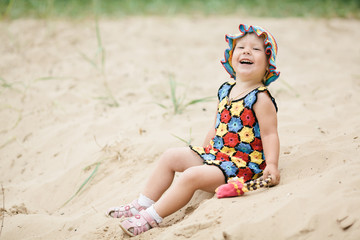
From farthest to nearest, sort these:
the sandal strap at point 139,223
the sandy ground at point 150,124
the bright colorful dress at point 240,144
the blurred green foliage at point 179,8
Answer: the blurred green foliage at point 179,8
the bright colorful dress at point 240,144
the sandal strap at point 139,223
the sandy ground at point 150,124

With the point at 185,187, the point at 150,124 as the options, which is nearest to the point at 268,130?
the point at 185,187

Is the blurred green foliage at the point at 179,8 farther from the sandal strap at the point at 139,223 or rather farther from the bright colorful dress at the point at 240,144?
the sandal strap at the point at 139,223

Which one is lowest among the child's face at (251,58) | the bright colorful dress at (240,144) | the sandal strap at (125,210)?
the sandal strap at (125,210)

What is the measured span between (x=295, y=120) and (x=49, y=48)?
10.5ft

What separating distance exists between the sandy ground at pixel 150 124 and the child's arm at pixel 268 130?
14 cm

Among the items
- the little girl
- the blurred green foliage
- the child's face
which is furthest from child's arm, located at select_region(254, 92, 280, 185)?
the blurred green foliage

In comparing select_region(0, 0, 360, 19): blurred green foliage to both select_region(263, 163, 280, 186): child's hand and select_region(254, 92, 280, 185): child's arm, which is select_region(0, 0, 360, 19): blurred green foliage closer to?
select_region(254, 92, 280, 185): child's arm

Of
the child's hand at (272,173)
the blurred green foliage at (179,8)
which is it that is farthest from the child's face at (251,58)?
the blurred green foliage at (179,8)

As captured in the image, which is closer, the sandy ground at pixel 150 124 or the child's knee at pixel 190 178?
the sandy ground at pixel 150 124

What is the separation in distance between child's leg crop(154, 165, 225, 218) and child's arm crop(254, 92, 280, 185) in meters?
0.28

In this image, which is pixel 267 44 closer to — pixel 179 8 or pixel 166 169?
pixel 166 169

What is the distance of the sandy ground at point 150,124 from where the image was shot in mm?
1797

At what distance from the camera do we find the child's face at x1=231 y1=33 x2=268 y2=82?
2182 mm

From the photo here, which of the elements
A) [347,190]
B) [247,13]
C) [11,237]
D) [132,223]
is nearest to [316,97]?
[347,190]
